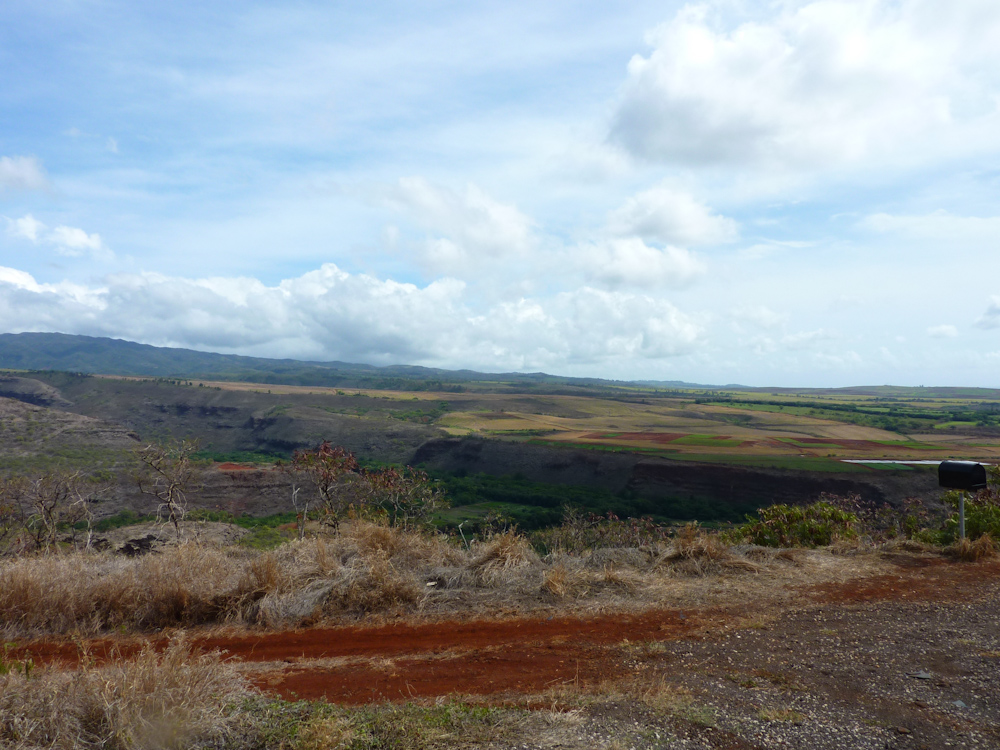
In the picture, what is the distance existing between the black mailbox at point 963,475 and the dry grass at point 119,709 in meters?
11.0

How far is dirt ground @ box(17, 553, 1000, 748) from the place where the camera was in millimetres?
4348

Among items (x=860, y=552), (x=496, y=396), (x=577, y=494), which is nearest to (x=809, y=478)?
(x=577, y=494)

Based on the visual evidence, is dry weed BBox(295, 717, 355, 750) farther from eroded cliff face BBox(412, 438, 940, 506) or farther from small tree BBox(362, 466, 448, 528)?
eroded cliff face BBox(412, 438, 940, 506)

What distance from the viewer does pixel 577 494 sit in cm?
6200

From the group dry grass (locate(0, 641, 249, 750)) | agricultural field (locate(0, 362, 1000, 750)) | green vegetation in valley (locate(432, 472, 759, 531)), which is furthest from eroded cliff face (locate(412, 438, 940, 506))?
dry grass (locate(0, 641, 249, 750))

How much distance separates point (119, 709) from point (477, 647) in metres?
3.51

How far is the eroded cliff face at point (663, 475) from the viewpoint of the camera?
4906 cm

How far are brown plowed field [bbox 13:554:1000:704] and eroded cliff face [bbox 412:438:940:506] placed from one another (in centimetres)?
3593

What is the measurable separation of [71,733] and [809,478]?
194 ft

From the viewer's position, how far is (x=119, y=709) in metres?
3.76

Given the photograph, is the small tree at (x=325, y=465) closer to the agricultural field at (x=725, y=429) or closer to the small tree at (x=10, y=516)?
the small tree at (x=10, y=516)

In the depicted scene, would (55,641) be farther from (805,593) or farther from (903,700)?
(805,593)

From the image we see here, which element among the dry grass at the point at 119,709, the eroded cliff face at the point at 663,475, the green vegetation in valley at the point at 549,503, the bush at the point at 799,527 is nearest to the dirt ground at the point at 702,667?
the dry grass at the point at 119,709

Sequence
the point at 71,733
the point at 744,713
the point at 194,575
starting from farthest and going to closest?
the point at 194,575 < the point at 744,713 < the point at 71,733
